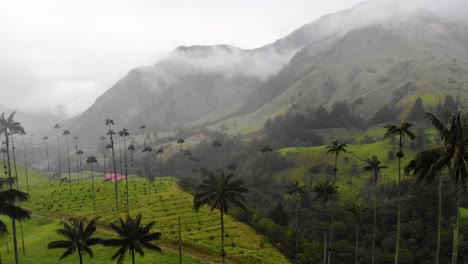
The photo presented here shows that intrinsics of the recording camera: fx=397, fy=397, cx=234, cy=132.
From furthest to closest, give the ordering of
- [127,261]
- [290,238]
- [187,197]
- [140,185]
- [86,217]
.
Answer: [140,185]
[187,197]
[86,217]
[290,238]
[127,261]

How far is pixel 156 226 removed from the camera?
363 ft

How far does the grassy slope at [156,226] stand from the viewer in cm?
9075

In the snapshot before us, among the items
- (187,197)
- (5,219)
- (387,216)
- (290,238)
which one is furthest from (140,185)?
(387,216)

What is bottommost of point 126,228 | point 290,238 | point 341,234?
point 341,234

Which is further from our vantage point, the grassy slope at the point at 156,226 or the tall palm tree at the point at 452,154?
the grassy slope at the point at 156,226

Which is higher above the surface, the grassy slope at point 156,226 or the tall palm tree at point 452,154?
→ the tall palm tree at point 452,154

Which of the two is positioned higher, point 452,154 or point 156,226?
point 452,154

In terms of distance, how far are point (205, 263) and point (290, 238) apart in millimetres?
33500

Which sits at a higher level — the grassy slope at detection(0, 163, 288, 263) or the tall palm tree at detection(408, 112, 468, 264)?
the tall palm tree at detection(408, 112, 468, 264)

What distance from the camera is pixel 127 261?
3329 inches

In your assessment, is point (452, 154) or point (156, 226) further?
point (156, 226)

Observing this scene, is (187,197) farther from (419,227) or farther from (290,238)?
(419,227)

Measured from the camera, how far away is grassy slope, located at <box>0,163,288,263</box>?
3573 inches

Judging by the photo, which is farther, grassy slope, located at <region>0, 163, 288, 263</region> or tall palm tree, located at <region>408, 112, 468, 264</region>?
grassy slope, located at <region>0, 163, 288, 263</region>
